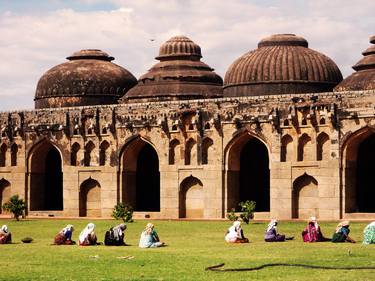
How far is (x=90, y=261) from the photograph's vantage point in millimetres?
21812

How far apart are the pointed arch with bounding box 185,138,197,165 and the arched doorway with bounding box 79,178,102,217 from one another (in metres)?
4.89

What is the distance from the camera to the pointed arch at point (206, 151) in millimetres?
41781

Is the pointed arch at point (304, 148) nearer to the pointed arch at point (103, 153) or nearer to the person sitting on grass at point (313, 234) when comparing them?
the pointed arch at point (103, 153)

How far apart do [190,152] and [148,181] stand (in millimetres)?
4753

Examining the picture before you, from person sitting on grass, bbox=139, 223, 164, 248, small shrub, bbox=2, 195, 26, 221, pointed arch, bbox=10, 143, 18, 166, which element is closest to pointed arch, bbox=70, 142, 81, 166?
small shrub, bbox=2, 195, 26, 221

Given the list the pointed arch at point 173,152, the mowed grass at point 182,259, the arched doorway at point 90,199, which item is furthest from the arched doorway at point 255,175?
the mowed grass at point 182,259

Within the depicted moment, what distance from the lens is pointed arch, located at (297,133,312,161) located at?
39441 mm

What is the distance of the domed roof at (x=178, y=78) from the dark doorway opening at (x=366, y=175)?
8868 mm

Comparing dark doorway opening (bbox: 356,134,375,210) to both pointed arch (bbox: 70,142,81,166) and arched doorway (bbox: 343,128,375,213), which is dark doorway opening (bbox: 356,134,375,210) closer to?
arched doorway (bbox: 343,128,375,213)

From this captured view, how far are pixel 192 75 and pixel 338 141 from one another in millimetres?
10670

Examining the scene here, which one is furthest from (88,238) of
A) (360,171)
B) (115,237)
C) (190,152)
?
(360,171)

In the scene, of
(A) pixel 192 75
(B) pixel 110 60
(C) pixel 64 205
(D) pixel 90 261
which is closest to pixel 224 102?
(A) pixel 192 75

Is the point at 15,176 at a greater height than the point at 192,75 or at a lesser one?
lesser

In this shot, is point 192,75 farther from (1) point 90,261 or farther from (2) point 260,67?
(1) point 90,261
